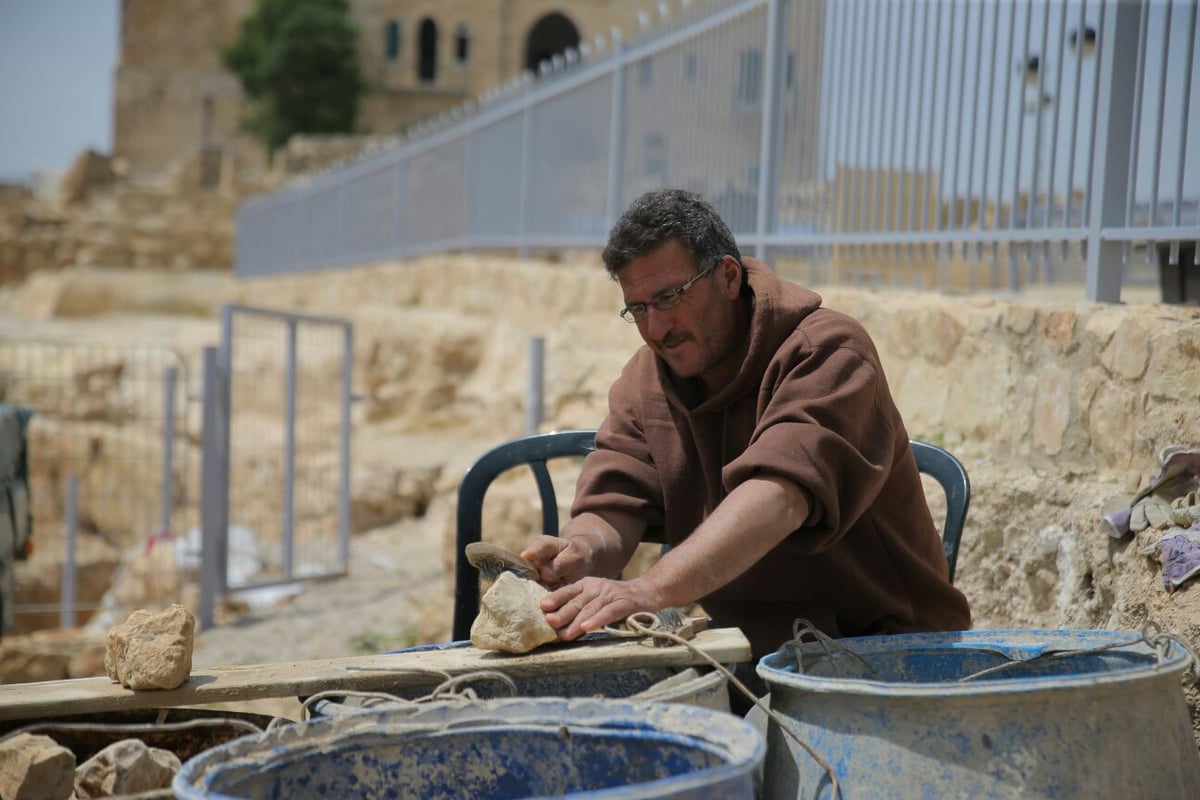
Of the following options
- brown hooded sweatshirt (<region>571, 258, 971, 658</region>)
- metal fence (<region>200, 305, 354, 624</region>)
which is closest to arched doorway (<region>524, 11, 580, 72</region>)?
metal fence (<region>200, 305, 354, 624</region>)

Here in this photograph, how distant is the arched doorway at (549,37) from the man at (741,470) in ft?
142

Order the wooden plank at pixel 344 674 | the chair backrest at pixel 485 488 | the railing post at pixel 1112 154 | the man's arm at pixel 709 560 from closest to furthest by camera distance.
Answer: the wooden plank at pixel 344 674 → the man's arm at pixel 709 560 → the chair backrest at pixel 485 488 → the railing post at pixel 1112 154

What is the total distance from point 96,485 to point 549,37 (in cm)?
3795

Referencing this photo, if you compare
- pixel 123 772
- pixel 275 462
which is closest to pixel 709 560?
pixel 123 772

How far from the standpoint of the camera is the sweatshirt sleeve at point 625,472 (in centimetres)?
268

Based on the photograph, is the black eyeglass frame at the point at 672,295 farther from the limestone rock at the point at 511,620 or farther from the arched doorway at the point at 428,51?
the arched doorway at the point at 428,51

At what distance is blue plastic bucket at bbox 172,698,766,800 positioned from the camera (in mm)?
1786

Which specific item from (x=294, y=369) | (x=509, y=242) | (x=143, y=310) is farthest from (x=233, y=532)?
(x=143, y=310)

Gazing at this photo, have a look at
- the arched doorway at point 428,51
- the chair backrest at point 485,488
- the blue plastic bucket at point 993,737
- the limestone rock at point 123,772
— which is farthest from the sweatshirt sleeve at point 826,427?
the arched doorway at point 428,51

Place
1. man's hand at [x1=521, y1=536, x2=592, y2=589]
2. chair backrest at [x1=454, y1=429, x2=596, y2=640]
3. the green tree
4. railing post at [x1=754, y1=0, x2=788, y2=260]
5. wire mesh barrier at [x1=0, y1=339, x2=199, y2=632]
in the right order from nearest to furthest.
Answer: man's hand at [x1=521, y1=536, x2=592, y2=589] → chair backrest at [x1=454, y1=429, x2=596, y2=640] → railing post at [x1=754, y1=0, x2=788, y2=260] → wire mesh barrier at [x1=0, y1=339, x2=199, y2=632] → the green tree

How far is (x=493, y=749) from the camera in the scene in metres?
1.88

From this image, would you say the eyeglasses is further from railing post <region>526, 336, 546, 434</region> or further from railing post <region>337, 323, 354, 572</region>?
railing post <region>337, 323, 354, 572</region>

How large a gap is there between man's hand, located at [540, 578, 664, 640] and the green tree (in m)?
38.4

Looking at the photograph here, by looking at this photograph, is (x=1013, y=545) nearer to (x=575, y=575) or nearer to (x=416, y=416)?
(x=575, y=575)
